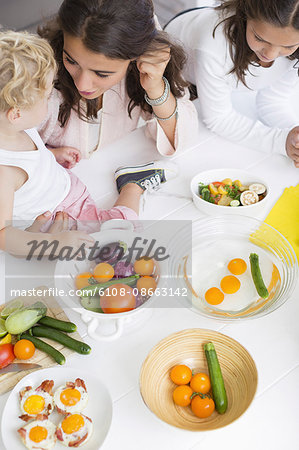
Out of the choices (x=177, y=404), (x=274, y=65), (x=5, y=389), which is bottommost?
(x=5, y=389)

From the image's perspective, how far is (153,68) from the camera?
1580mm

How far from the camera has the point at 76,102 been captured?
1648mm

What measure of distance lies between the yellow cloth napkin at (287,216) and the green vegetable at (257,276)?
0.14 meters

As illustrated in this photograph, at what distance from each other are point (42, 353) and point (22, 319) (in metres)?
0.09

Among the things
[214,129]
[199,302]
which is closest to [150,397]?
[199,302]

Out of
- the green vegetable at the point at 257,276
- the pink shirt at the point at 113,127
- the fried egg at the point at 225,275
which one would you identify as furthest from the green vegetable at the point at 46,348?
the pink shirt at the point at 113,127

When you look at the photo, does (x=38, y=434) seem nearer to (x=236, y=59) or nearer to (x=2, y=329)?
(x=2, y=329)

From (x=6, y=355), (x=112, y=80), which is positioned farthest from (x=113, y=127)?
(x=6, y=355)

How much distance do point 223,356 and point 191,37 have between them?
110cm

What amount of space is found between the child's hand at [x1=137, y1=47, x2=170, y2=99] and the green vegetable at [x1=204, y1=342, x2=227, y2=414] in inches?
33.3

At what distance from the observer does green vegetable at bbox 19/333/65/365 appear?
46.3 inches

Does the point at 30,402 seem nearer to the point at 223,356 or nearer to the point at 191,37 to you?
the point at 223,356

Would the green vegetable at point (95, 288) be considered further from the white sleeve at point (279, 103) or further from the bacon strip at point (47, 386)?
the white sleeve at point (279, 103)

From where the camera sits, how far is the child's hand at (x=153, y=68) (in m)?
1.56
